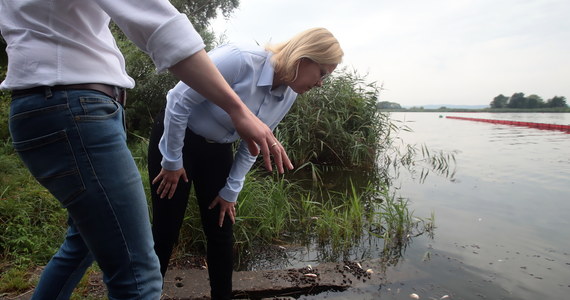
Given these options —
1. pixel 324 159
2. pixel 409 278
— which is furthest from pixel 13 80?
pixel 324 159

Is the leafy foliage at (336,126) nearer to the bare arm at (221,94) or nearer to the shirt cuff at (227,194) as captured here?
the shirt cuff at (227,194)

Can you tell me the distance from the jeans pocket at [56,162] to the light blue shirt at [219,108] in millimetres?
669

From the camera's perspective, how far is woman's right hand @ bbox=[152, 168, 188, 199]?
160 centimetres

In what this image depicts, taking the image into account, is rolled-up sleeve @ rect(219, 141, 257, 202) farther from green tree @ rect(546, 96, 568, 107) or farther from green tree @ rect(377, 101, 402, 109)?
green tree @ rect(546, 96, 568, 107)

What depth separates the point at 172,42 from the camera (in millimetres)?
793

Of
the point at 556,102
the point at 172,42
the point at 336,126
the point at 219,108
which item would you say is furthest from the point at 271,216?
the point at 556,102

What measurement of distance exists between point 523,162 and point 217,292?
24.7 ft

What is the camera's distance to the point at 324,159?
617 cm

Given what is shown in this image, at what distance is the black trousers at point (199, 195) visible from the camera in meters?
1.67

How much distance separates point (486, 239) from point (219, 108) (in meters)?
3.01

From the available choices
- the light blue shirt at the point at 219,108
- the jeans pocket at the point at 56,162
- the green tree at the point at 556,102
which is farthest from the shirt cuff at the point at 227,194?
the green tree at the point at 556,102

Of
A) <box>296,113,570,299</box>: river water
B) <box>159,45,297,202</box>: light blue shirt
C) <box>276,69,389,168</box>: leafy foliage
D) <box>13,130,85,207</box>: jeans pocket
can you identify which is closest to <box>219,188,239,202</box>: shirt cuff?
<box>159,45,297,202</box>: light blue shirt

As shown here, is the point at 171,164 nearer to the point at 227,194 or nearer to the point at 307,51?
the point at 227,194

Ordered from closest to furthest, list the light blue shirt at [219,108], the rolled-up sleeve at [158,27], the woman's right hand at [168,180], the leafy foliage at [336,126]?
the rolled-up sleeve at [158,27], the light blue shirt at [219,108], the woman's right hand at [168,180], the leafy foliage at [336,126]
